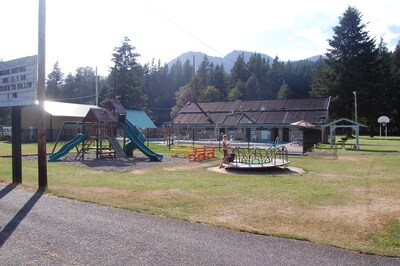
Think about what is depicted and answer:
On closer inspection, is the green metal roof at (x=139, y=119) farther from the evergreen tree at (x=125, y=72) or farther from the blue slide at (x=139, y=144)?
the blue slide at (x=139, y=144)

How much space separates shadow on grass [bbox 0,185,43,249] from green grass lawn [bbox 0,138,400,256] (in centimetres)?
78

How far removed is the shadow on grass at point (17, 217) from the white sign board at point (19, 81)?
3.22m

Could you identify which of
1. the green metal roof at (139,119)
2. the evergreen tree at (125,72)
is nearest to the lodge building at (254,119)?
the green metal roof at (139,119)

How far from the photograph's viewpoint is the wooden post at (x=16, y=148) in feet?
41.3

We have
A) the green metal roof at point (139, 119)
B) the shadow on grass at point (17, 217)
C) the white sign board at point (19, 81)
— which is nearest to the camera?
the shadow on grass at point (17, 217)

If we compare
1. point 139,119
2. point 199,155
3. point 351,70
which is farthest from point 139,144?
point 351,70

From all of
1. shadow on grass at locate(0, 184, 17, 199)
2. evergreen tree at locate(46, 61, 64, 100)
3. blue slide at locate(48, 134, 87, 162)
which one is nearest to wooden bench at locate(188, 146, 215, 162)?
blue slide at locate(48, 134, 87, 162)

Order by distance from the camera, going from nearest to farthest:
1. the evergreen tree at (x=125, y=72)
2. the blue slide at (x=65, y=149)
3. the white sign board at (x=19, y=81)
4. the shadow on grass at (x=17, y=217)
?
the shadow on grass at (x=17, y=217), the white sign board at (x=19, y=81), the blue slide at (x=65, y=149), the evergreen tree at (x=125, y=72)

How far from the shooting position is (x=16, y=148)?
1291 centimetres

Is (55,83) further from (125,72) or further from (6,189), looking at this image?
(6,189)

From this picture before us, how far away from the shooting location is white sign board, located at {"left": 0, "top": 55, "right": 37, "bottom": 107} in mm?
11898

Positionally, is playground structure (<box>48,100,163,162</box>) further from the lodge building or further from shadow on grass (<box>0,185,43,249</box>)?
the lodge building

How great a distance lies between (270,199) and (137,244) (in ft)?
16.5

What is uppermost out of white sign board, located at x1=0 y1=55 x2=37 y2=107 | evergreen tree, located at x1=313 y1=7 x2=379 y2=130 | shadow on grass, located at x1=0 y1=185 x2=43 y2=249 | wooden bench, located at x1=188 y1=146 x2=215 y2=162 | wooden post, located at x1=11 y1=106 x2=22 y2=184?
evergreen tree, located at x1=313 y1=7 x2=379 y2=130
